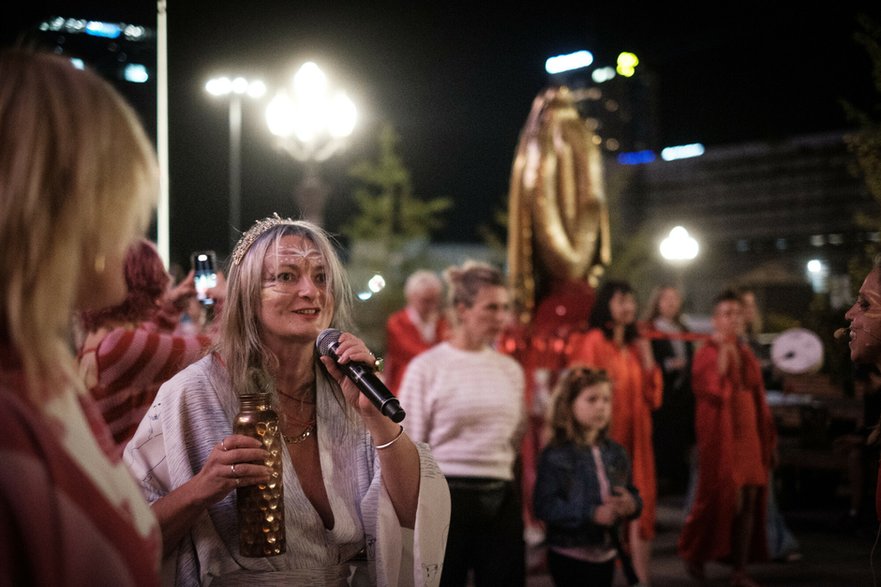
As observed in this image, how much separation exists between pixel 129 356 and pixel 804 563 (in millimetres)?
6162

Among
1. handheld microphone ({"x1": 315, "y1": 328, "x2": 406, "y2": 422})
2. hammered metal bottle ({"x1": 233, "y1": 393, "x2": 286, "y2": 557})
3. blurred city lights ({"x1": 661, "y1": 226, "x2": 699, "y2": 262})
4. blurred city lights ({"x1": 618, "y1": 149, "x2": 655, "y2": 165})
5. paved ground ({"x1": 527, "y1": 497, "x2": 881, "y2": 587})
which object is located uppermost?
blurred city lights ({"x1": 618, "y1": 149, "x2": 655, "y2": 165})

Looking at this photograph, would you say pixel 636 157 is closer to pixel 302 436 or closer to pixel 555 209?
pixel 555 209

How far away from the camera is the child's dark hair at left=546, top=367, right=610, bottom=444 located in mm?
5031

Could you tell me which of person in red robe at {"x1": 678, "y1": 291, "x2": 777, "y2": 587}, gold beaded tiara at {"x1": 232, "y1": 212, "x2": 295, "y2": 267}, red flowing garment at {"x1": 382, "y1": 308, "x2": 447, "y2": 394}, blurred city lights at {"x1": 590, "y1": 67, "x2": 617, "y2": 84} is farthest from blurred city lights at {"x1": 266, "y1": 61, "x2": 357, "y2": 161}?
blurred city lights at {"x1": 590, "y1": 67, "x2": 617, "y2": 84}

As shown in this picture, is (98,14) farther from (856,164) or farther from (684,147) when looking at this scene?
(684,147)

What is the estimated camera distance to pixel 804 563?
24.8 feet

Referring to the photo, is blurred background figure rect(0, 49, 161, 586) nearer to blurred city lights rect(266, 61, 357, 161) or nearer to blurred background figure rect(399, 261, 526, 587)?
blurred background figure rect(399, 261, 526, 587)

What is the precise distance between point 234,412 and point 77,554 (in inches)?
49.3

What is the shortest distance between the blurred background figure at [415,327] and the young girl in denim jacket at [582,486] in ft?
13.2

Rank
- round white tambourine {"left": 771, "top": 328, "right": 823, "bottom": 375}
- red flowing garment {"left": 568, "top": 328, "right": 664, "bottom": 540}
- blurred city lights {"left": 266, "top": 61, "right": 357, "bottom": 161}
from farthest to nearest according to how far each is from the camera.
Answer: blurred city lights {"left": 266, "top": 61, "right": 357, "bottom": 161}, round white tambourine {"left": 771, "top": 328, "right": 823, "bottom": 375}, red flowing garment {"left": 568, "top": 328, "right": 664, "bottom": 540}

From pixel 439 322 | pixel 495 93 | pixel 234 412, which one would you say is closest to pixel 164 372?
pixel 234 412

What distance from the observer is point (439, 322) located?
9.66 meters

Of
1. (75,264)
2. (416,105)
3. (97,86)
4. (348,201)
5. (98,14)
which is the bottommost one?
(75,264)

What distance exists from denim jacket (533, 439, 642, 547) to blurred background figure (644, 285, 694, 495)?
4.30 m
